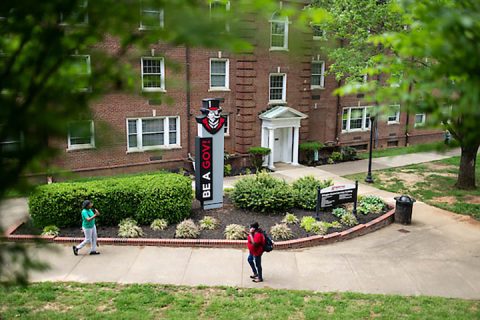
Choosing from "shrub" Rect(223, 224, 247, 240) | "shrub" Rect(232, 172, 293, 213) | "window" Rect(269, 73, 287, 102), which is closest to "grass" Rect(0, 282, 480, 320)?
"shrub" Rect(223, 224, 247, 240)

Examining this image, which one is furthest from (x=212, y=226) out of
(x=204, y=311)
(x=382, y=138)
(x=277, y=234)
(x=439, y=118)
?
(x=382, y=138)

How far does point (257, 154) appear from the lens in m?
24.4

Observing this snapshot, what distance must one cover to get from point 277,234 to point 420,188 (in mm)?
10019

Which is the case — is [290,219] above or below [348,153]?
below

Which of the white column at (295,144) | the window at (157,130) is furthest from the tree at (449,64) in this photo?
the white column at (295,144)

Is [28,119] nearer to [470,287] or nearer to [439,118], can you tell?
[439,118]

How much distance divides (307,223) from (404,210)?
377cm

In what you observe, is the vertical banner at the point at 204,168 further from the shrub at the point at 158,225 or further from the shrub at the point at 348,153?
the shrub at the point at 348,153

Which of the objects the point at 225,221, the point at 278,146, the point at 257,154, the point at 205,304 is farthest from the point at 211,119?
the point at 278,146

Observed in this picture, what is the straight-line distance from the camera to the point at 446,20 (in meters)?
2.70

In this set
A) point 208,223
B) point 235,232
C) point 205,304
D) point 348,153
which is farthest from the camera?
point 348,153

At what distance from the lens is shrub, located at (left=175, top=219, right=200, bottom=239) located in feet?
43.9

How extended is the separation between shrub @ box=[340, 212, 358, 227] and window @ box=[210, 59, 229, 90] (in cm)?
1168

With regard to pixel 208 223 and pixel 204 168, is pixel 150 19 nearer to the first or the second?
pixel 208 223
